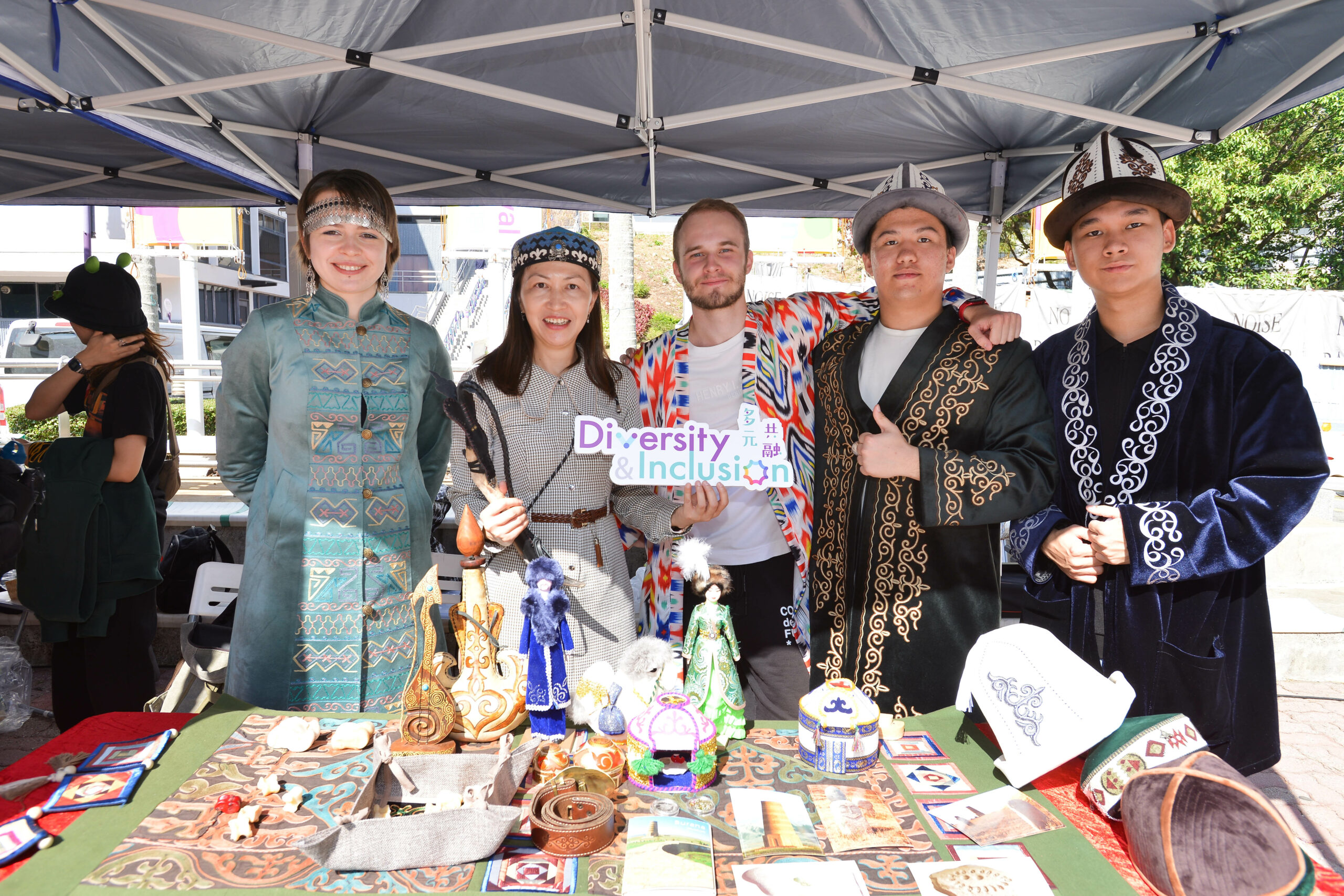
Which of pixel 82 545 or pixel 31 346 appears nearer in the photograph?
pixel 82 545

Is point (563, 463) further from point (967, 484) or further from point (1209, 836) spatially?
point (1209, 836)

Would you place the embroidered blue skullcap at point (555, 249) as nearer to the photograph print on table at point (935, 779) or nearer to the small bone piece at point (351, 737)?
the small bone piece at point (351, 737)

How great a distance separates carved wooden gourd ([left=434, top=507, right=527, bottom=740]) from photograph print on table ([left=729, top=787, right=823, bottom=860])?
0.52m

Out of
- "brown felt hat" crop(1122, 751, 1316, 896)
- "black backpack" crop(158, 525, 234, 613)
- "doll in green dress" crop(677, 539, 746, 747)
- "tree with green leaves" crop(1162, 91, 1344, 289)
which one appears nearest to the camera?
"brown felt hat" crop(1122, 751, 1316, 896)

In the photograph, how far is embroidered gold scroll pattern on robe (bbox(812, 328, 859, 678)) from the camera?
2309mm

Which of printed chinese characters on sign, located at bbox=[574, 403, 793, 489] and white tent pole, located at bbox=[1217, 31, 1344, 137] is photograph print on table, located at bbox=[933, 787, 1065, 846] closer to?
printed chinese characters on sign, located at bbox=[574, 403, 793, 489]

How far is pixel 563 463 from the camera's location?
7.05 ft

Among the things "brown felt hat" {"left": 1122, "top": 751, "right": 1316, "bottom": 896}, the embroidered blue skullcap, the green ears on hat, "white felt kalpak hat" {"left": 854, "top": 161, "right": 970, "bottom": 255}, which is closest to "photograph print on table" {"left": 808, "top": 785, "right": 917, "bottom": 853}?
"brown felt hat" {"left": 1122, "top": 751, "right": 1316, "bottom": 896}

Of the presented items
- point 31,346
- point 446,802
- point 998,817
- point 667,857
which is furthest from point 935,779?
point 31,346

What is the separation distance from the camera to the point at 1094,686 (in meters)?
1.52

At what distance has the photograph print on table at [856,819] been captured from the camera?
4.55 feet

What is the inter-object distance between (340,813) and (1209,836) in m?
1.48

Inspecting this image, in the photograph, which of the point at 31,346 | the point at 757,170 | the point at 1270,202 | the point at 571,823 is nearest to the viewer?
the point at 571,823

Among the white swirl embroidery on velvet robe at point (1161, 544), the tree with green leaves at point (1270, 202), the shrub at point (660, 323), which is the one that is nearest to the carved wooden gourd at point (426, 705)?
the white swirl embroidery on velvet robe at point (1161, 544)
